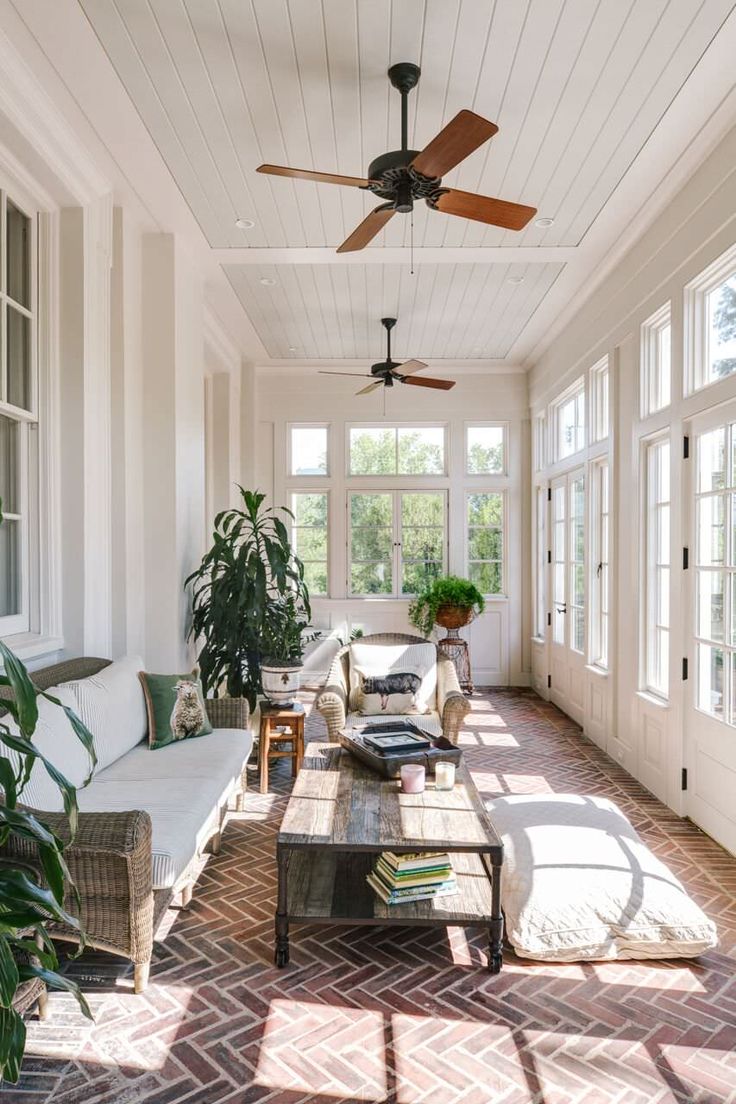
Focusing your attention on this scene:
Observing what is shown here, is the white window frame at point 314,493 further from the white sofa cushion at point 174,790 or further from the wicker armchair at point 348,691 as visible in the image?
the white sofa cushion at point 174,790

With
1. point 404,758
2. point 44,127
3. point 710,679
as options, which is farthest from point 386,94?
point 710,679

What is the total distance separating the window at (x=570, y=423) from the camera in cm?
611

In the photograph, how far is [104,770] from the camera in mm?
3082

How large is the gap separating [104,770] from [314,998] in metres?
1.32


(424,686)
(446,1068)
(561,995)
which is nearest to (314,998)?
(446,1068)

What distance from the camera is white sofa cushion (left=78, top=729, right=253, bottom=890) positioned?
245 centimetres

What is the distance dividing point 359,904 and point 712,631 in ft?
7.26

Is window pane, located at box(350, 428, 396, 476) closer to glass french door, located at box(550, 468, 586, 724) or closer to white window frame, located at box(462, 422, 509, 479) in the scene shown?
white window frame, located at box(462, 422, 509, 479)

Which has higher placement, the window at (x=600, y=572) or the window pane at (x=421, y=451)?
the window pane at (x=421, y=451)

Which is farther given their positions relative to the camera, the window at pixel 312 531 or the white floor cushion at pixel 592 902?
the window at pixel 312 531

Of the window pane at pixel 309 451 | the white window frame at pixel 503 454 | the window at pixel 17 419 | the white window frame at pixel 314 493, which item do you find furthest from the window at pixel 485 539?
A: the window at pixel 17 419

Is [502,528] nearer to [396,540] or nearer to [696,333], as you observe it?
[396,540]

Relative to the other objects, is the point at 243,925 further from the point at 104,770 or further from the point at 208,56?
the point at 208,56

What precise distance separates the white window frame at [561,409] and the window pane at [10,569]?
4249 mm
